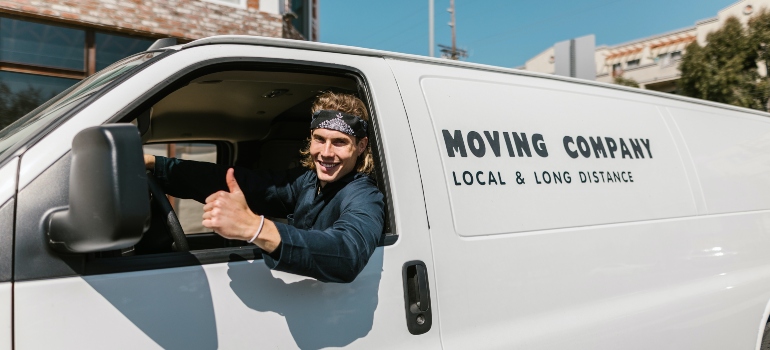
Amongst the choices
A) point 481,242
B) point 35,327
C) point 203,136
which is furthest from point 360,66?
point 203,136

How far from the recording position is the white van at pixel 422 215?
1.37m

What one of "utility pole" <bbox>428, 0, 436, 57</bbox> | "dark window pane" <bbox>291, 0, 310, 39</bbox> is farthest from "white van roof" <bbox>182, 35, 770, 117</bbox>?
"utility pole" <bbox>428, 0, 436, 57</bbox>

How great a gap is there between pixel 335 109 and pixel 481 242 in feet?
2.30

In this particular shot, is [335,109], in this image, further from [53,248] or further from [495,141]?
[53,248]

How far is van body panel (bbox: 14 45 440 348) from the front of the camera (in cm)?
138

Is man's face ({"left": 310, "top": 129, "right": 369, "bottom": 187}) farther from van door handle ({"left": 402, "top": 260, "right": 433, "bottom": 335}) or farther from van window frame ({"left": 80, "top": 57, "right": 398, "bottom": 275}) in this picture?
van door handle ({"left": 402, "top": 260, "right": 433, "bottom": 335})

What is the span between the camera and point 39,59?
25.0ft

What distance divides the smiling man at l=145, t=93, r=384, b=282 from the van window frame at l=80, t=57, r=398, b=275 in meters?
0.06

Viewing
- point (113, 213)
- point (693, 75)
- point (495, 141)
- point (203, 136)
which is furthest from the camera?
point (693, 75)

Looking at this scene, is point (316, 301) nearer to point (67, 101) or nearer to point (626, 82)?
point (67, 101)

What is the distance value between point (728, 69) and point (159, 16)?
1879 centimetres

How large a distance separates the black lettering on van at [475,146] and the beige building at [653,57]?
33.5m

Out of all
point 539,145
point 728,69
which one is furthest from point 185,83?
point 728,69

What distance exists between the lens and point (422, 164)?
2016mm
